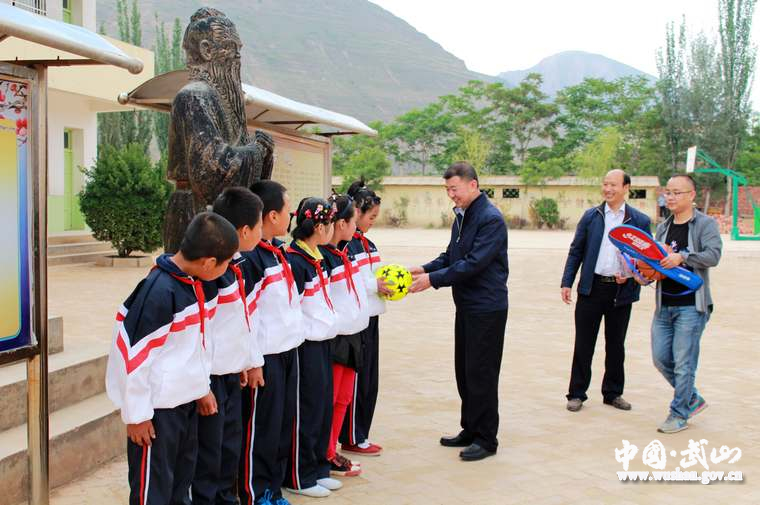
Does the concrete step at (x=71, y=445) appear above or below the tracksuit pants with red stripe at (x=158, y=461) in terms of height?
below

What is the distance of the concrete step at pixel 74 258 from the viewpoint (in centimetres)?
1569

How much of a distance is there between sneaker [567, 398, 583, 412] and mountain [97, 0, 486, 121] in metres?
105

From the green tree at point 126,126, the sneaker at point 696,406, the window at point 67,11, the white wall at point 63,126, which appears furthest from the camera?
the green tree at point 126,126

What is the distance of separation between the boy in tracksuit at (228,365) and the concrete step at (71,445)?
109 centimetres

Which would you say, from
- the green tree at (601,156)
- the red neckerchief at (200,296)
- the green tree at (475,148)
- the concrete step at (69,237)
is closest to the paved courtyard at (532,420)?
the red neckerchief at (200,296)

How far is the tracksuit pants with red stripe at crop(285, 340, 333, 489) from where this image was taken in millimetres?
4023

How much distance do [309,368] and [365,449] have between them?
104 cm

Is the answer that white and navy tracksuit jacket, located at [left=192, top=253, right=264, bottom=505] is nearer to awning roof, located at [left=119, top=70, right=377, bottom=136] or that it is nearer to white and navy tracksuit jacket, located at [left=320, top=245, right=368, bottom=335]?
white and navy tracksuit jacket, located at [left=320, top=245, right=368, bottom=335]

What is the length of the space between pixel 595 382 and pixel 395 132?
1999 inches

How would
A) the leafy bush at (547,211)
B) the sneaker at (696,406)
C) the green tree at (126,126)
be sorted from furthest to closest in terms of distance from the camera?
the leafy bush at (547,211) → the green tree at (126,126) → the sneaker at (696,406)

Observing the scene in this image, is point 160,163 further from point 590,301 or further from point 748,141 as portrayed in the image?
point 748,141

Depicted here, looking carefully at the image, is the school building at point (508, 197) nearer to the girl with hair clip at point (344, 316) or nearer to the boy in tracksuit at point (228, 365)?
the girl with hair clip at point (344, 316)

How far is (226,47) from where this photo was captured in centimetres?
435

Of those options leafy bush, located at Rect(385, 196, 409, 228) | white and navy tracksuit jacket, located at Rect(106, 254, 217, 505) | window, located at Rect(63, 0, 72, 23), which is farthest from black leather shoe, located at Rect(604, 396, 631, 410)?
leafy bush, located at Rect(385, 196, 409, 228)
